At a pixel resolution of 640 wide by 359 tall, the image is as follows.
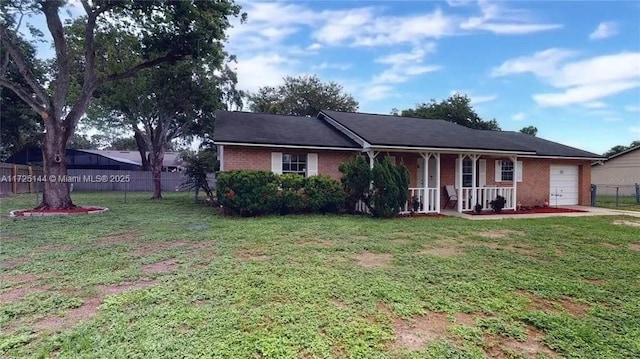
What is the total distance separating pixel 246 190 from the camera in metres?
11.3

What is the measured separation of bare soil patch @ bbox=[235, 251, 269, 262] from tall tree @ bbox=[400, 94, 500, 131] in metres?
30.3

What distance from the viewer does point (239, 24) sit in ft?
47.5

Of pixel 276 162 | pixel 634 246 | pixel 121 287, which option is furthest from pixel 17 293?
pixel 634 246

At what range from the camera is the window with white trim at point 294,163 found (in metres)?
13.4

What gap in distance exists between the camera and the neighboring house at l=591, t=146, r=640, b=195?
24406 mm

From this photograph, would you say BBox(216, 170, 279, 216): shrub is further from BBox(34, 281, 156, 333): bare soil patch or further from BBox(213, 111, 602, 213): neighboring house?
BBox(34, 281, 156, 333): bare soil patch

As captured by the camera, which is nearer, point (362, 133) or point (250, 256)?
point (250, 256)

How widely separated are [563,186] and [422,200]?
356 inches

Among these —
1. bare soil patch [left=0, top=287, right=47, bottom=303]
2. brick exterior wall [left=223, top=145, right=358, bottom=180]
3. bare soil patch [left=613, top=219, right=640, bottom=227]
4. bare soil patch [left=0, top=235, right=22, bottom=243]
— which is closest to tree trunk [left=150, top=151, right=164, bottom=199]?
brick exterior wall [left=223, top=145, right=358, bottom=180]

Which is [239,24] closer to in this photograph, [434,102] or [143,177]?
[143,177]

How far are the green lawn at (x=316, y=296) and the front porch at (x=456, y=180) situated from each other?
5124mm

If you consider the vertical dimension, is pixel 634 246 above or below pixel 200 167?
below

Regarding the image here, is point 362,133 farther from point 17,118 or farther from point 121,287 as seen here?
point 17,118

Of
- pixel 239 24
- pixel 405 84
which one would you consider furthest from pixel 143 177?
pixel 405 84
